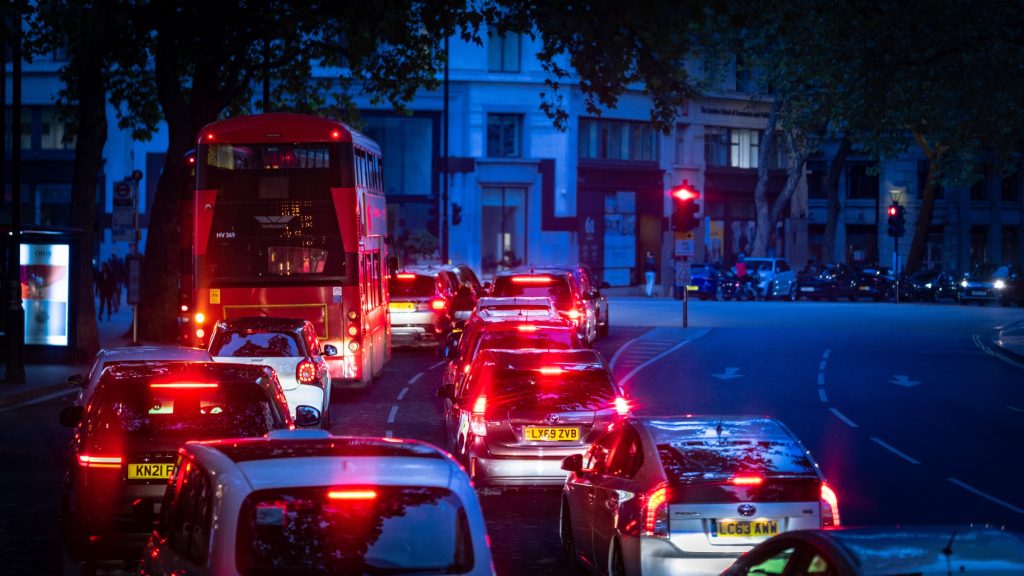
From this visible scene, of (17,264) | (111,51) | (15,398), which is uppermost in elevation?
(111,51)

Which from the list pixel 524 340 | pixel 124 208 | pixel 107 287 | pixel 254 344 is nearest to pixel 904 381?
pixel 524 340

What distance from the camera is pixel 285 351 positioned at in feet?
68.9

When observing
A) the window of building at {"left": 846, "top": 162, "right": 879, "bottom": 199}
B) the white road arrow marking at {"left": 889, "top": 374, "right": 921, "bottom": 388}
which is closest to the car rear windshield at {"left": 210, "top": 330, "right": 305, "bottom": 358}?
the white road arrow marking at {"left": 889, "top": 374, "right": 921, "bottom": 388}

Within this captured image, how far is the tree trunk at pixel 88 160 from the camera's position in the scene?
31.7 m

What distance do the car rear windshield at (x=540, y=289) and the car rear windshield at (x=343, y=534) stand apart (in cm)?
2533

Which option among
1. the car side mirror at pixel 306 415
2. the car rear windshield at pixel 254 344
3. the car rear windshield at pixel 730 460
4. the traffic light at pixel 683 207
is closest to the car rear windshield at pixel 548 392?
the car side mirror at pixel 306 415

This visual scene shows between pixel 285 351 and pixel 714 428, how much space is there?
11.0m

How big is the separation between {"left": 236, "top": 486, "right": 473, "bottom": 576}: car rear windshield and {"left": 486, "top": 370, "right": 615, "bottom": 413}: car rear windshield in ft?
27.7

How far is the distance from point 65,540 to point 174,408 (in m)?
1.22

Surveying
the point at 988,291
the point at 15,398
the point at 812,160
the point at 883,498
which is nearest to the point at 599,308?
the point at 15,398

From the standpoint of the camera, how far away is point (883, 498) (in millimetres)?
15336

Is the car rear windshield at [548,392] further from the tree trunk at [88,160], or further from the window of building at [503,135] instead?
the window of building at [503,135]

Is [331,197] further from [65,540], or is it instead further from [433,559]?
[433,559]

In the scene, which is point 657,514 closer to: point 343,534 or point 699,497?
point 699,497
